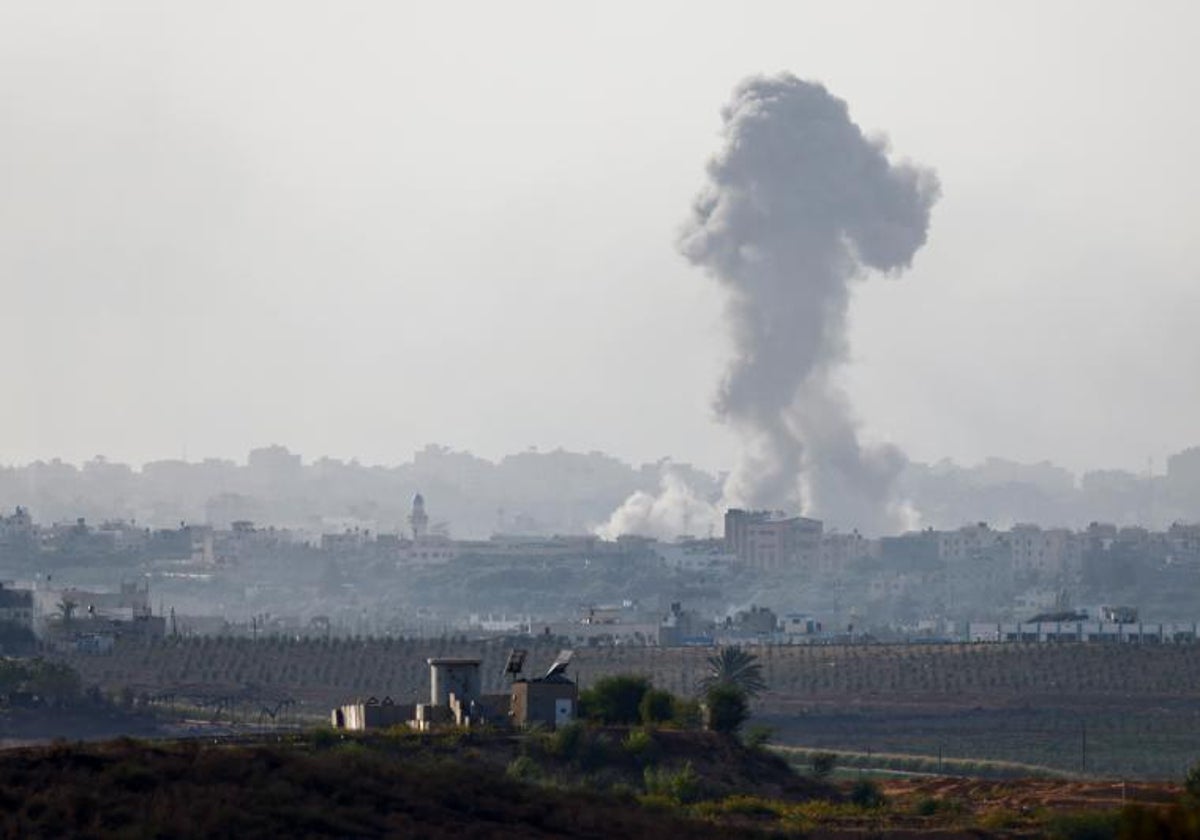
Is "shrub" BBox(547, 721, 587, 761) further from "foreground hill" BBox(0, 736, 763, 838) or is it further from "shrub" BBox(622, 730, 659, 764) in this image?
Answer: "foreground hill" BBox(0, 736, 763, 838)

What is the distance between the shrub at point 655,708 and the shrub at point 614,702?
16 cm

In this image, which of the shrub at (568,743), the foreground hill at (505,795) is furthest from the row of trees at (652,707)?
the shrub at (568,743)

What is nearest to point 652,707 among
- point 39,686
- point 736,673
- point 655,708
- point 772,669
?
point 655,708

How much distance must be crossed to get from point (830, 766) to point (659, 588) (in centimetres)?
12723

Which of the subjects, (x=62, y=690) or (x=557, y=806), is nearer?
(x=557, y=806)

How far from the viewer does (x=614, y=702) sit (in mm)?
59875

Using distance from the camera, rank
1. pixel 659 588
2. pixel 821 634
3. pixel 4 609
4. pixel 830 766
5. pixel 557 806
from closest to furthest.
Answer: pixel 557 806 < pixel 830 766 < pixel 4 609 < pixel 821 634 < pixel 659 588

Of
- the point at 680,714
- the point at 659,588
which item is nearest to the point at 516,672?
the point at 680,714

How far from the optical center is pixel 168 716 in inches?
3145

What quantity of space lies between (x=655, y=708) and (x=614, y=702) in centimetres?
80

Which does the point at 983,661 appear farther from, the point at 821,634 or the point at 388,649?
the point at 821,634

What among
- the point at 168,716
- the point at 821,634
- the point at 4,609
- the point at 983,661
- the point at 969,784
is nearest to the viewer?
the point at 969,784

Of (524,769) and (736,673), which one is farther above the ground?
(736,673)

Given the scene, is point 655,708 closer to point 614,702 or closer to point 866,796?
point 614,702
